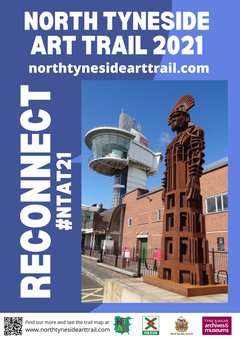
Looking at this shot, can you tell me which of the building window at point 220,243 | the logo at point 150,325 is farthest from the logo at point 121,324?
the building window at point 220,243

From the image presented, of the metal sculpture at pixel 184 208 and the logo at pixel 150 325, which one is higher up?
the metal sculpture at pixel 184 208

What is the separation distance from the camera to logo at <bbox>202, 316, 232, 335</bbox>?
590cm

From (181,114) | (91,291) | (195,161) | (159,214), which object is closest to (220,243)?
(91,291)

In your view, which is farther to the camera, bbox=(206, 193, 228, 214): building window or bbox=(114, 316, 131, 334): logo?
bbox=(206, 193, 228, 214): building window

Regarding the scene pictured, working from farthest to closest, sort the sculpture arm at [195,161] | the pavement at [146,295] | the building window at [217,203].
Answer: the building window at [217,203] < the sculpture arm at [195,161] < the pavement at [146,295]

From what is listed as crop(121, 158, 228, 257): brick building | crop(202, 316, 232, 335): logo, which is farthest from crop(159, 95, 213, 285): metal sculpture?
crop(121, 158, 228, 257): brick building

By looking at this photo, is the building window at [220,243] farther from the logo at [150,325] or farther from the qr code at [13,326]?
the qr code at [13,326]

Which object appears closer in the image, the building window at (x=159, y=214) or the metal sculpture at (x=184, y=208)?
the metal sculpture at (x=184, y=208)

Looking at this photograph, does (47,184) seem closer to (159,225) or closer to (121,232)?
(159,225)

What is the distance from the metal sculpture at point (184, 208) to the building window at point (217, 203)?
31.0 feet

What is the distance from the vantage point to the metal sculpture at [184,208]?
24.0ft

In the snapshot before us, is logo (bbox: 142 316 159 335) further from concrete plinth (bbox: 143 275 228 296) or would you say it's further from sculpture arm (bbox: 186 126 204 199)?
sculpture arm (bbox: 186 126 204 199)

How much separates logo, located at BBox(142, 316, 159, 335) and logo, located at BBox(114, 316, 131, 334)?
0.32 metres

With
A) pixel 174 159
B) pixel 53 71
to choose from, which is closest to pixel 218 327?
pixel 174 159
